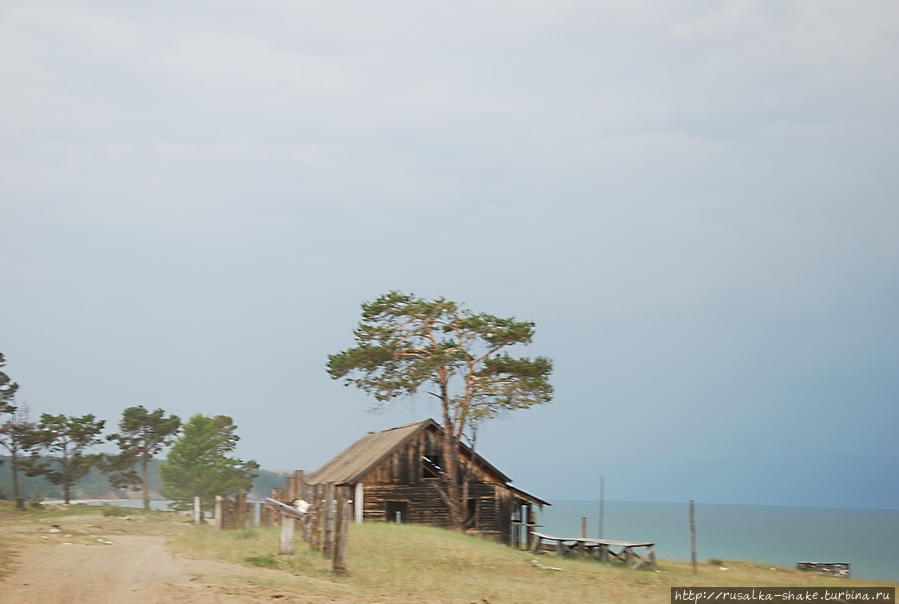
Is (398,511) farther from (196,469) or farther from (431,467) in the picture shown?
(196,469)

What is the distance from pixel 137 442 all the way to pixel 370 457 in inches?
1608

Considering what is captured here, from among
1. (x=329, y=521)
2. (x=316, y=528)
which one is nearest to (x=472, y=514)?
(x=316, y=528)

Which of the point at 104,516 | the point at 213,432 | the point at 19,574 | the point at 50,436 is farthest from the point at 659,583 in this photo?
the point at 213,432

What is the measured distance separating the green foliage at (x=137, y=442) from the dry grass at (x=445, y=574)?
4593 centimetres

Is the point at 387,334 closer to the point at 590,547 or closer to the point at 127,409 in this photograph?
the point at 590,547

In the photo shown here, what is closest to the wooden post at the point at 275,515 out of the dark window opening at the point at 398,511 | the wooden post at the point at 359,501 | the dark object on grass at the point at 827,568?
the wooden post at the point at 359,501

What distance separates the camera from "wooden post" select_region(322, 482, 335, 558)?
24.4 meters

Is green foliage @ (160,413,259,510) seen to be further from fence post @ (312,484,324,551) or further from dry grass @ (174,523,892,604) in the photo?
fence post @ (312,484,324,551)

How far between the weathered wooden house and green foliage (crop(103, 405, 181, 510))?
113 feet

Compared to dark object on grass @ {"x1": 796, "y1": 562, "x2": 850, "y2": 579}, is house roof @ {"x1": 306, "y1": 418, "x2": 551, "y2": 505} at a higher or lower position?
higher


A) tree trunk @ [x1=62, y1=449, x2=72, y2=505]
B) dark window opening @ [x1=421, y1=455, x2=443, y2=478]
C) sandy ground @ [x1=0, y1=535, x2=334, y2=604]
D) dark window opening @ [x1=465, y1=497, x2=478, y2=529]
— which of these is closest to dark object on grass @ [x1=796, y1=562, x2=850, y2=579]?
Result: dark window opening @ [x1=465, y1=497, x2=478, y2=529]

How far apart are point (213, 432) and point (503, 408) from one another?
47.0 meters

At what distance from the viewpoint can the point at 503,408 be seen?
146 feet

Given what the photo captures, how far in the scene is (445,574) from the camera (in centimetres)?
2400
